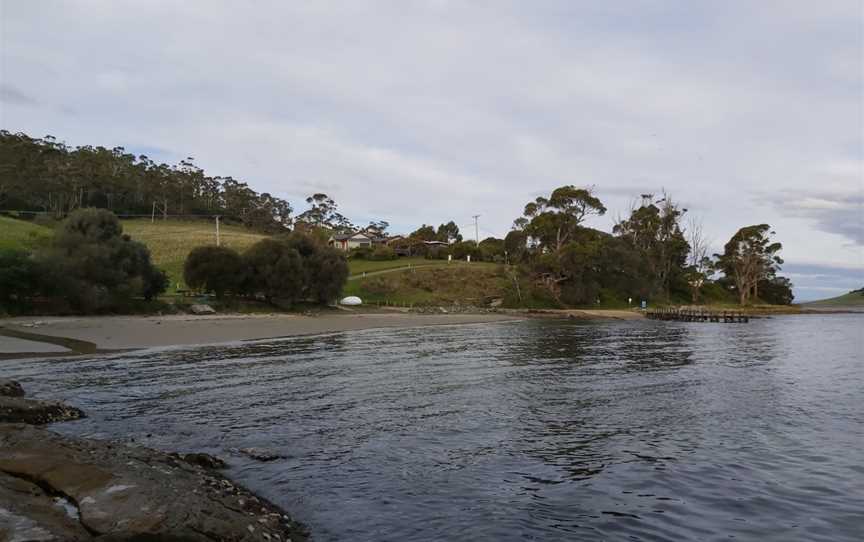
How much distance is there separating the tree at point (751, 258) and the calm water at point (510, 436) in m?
105

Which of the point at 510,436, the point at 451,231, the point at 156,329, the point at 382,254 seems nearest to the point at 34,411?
the point at 510,436

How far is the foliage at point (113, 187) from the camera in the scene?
120 meters

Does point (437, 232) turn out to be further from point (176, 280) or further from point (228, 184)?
point (176, 280)

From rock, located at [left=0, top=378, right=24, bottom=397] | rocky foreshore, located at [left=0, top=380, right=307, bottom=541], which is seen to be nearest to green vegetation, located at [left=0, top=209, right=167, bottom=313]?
rock, located at [left=0, top=378, right=24, bottom=397]

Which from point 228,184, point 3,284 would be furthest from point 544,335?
point 228,184

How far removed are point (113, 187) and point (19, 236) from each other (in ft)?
203

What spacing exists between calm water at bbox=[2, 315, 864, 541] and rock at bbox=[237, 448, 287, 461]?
338mm

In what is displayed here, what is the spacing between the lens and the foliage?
120 metres

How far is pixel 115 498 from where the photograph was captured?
8227mm

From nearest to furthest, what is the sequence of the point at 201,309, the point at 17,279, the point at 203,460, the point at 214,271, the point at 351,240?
the point at 203,460 < the point at 17,279 < the point at 201,309 < the point at 214,271 < the point at 351,240

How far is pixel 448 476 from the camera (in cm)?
1199

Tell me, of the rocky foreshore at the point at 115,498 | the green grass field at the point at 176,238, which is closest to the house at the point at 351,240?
the green grass field at the point at 176,238

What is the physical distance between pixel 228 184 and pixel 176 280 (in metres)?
99.4

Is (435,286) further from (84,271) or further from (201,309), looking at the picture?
(84,271)
